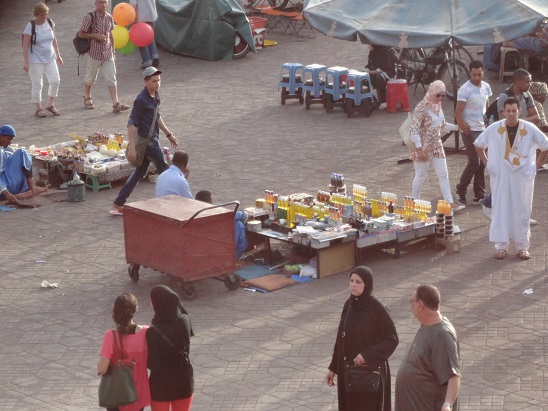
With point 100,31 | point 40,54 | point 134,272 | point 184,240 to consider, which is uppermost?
point 100,31

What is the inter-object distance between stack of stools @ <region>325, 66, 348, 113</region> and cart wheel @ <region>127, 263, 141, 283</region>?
786 cm

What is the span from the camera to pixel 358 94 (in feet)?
66.7

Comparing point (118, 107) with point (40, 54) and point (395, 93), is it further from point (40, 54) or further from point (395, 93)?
point (395, 93)

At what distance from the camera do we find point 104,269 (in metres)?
14.0

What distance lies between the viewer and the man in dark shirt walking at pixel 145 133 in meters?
15.2

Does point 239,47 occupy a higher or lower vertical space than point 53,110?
higher

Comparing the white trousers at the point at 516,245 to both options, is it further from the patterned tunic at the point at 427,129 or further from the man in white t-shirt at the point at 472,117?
the man in white t-shirt at the point at 472,117

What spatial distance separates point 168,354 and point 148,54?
15.4 metres

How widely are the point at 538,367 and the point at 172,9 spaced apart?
50.0 ft

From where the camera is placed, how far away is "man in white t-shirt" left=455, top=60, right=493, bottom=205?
618 inches

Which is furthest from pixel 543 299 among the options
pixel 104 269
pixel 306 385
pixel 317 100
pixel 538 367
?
pixel 317 100

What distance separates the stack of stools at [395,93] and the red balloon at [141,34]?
471 centimetres

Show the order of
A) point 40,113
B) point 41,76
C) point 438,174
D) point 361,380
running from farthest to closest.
→ point 40,113
point 41,76
point 438,174
point 361,380

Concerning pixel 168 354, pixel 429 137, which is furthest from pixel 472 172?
pixel 168 354
